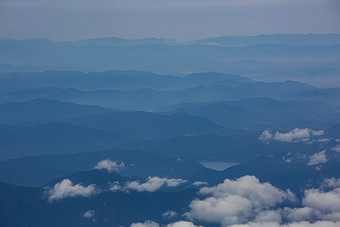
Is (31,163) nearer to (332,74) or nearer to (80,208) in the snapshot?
(80,208)

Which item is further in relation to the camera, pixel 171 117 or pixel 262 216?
pixel 171 117

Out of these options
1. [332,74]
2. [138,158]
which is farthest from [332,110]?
[332,74]

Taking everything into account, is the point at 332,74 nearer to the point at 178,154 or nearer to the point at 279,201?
the point at 178,154

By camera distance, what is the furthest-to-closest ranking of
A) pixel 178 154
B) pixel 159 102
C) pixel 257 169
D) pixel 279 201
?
pixel 159 102 → pixel 178 154 → pixel 257 169 → pixel 279 201

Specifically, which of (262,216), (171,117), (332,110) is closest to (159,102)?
(171,117)

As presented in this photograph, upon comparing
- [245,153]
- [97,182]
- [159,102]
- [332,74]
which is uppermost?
[332,74]

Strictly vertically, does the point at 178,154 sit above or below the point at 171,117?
below

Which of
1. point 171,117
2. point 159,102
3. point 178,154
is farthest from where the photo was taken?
point 159,102

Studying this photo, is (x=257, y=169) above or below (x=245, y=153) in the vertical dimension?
below

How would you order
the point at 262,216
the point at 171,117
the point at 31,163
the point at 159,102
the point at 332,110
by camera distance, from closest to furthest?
the point at 262,216, the point at 31,163, the point at 171,117, the point at 332,110, the point at 159,102
